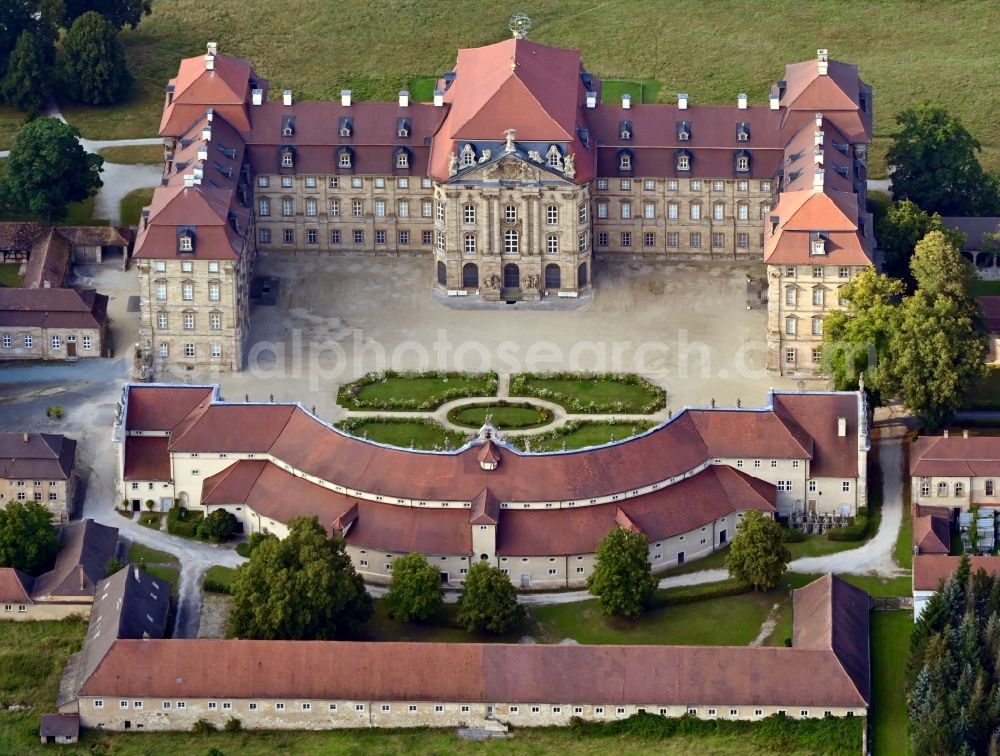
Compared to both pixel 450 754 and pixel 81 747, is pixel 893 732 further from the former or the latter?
pixel 81 747

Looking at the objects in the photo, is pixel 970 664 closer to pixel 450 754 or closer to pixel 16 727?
pixel 450 754

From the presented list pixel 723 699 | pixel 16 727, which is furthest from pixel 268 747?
pixel 723 699

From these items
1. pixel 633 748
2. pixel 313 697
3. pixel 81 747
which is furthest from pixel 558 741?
pixel 81 747

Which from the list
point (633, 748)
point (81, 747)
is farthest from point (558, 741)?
point (81, 747)

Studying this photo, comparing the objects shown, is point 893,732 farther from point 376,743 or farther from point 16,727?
point 16,727

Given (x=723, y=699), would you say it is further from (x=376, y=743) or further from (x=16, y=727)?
(x=16, y=727)

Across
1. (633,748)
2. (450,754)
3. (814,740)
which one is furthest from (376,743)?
(814,740)
